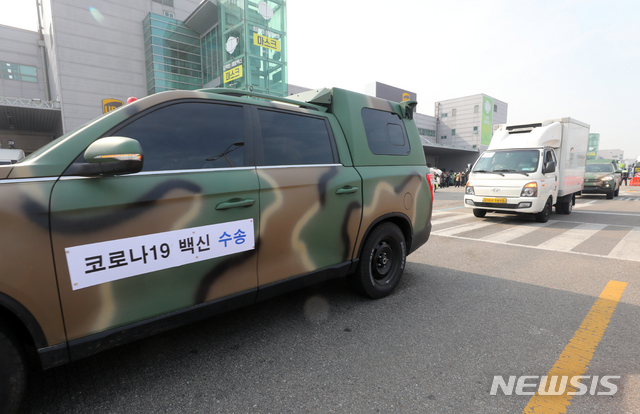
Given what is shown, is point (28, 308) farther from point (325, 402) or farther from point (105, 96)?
point (105, 96)

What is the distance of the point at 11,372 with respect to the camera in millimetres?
1576

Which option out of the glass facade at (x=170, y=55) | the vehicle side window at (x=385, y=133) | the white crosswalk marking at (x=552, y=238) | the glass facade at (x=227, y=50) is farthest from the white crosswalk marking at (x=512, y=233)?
the glass facade at (x=170, y=55)

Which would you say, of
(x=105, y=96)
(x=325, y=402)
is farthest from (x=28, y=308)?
(x=105, y=96)

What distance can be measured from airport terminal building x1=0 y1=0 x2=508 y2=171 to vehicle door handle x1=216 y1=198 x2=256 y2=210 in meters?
25.3

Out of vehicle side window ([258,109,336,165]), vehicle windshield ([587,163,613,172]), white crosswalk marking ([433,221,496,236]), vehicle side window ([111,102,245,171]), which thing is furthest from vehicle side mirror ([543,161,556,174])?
vehicle windshield ([587,163,613,172])

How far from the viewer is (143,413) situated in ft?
6.05

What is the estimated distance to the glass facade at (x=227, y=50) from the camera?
1054 inches

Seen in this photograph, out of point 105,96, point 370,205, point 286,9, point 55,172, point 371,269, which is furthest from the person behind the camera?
point 105,96

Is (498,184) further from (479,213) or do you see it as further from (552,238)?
(552,238)

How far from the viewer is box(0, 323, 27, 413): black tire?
1541mm

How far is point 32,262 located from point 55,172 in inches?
18.1

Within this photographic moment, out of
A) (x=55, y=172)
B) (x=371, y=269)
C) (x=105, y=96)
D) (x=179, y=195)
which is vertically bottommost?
(x=371, y=269)

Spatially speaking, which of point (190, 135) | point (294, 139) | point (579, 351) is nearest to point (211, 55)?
point (294, 139)

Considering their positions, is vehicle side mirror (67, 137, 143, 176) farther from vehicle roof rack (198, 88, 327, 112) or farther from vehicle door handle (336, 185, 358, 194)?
vehicle door handle (336, 185, 358, 194)
